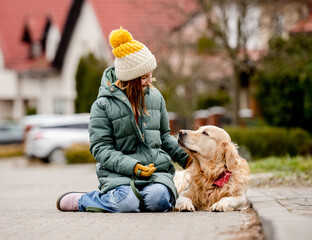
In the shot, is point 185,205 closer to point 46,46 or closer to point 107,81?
point 107,81

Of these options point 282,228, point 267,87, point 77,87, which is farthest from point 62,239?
point 77,87

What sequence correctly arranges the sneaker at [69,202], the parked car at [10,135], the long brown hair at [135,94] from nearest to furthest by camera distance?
the long brown hair at [135,94] → the sneaker at [69,202] → the parked car at [10,135]

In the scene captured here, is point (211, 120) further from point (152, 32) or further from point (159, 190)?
point (159, 190)

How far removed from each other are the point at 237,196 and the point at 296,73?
1139cm

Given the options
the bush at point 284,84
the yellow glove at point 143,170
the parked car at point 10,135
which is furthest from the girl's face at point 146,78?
the parked car at point 10,135

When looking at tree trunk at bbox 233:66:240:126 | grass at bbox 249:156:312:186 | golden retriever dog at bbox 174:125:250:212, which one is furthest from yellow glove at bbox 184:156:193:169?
tree trunk at bbox 233:66:240:126

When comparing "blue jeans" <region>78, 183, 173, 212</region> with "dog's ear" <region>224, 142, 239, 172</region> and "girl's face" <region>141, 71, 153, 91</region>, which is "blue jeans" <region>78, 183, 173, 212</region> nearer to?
"dog's ear" <region>224, 142, 239, 172</region>

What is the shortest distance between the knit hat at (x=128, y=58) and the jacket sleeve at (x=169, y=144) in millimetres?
630

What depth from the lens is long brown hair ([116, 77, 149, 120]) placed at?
20.1ft

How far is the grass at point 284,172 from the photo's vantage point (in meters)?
8.76

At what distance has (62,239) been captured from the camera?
14.6ft

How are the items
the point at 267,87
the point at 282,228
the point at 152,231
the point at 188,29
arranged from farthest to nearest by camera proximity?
the point at 188,29 < the point at 267,87 < the point at 152,231 < the point at 282,228

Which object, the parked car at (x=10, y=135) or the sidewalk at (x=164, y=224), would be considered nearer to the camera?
the sidewalk at (x=164, y=224)

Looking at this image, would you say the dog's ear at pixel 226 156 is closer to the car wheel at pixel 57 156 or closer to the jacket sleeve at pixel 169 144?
the jacket sleeve at pixel 169 144
